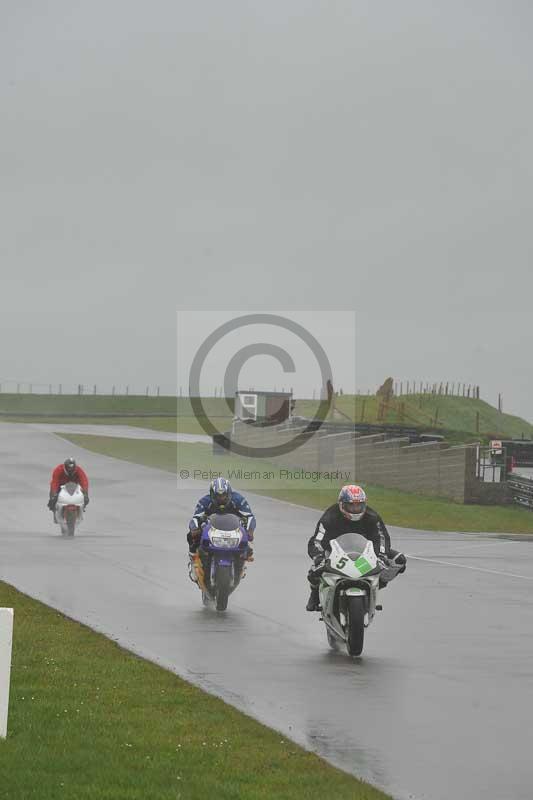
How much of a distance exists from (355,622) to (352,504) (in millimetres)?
1483

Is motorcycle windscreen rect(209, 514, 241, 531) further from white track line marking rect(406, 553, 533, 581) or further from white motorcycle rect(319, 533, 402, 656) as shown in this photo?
white track line marking rect(406, 553, 533, 581)

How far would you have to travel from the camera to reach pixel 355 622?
14344 millimetres

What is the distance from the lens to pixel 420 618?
A: 59.8 feet

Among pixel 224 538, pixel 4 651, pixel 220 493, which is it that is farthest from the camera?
pixel 220 493

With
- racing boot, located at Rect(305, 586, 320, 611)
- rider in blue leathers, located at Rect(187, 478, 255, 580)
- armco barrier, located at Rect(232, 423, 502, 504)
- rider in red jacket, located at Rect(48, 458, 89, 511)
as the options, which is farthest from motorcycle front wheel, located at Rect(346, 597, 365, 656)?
armco barrier, located at Rect(232, 423, 502, 504)

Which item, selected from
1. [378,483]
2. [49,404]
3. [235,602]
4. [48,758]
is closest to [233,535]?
[235,602]

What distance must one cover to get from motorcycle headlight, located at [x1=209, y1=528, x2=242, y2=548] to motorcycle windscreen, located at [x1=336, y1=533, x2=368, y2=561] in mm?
3405

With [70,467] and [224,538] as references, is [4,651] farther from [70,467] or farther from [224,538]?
[70,467]

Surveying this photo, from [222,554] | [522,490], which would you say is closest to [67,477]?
[222,554]

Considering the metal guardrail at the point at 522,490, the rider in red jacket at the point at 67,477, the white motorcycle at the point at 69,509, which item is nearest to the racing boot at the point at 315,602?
the white motorcycle at the point at 69,509

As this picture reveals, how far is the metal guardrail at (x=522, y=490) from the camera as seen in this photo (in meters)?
47.9

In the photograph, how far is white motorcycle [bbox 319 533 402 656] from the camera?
1435 centimetres

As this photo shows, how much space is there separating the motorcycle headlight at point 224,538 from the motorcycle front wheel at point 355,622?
4010mm

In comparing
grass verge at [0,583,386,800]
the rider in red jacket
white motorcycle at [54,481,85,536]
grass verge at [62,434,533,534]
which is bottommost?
grass verge at [62,434,533,534]
